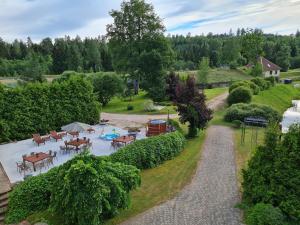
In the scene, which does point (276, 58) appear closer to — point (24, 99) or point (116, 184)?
point (24, 99)

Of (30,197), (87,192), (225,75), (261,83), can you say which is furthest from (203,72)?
(87,192)

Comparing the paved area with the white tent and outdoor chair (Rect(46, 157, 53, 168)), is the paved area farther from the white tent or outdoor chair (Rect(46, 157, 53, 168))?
the white tent

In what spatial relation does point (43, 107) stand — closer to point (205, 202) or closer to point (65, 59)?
point (205, 202)

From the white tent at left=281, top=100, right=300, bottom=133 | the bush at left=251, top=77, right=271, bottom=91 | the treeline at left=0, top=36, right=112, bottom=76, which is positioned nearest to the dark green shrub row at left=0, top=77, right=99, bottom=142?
the white tent at left=281, top=100, right=300, bottom=133

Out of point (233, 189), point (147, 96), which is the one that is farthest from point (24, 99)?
point (147, 96)

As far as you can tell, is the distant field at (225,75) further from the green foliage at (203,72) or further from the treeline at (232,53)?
the green foliage at (203,72)

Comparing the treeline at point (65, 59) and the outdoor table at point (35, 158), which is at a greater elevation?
the treeline at point (65, 59)

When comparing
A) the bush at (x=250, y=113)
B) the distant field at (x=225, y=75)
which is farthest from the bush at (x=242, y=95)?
the distant field at (x=225, y=75)
